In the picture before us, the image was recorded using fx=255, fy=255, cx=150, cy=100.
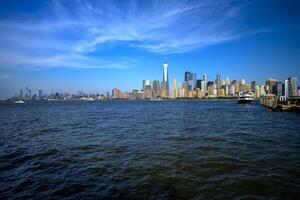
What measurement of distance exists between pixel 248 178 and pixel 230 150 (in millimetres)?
6528

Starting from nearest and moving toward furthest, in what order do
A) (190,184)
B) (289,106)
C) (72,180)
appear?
(190,184), (72,180), (289,106)

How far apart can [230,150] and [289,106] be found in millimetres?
52598

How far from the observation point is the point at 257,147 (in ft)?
64.7

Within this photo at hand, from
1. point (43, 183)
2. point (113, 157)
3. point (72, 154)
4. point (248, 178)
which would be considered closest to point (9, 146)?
point (72, 154)

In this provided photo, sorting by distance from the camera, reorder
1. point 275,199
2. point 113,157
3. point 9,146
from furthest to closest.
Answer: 1. point 9,146
2. point 113,157
3. point 275,199

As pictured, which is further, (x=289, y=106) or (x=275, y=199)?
(x=289, y=106)

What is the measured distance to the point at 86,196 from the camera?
33.2 feet

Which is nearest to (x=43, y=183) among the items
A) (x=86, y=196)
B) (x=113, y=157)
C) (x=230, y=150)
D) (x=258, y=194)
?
(x=86, y=196)

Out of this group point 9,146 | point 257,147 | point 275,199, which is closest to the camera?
point 275,199

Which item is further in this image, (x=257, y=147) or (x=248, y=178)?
(x=257, y=147)

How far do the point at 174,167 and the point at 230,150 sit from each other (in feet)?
20.4

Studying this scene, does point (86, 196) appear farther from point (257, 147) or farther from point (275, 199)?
point (257, 147)

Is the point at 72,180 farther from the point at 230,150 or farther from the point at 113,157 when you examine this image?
the point at 230,150

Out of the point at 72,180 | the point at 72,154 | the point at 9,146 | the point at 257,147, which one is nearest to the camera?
the point at 72,180
